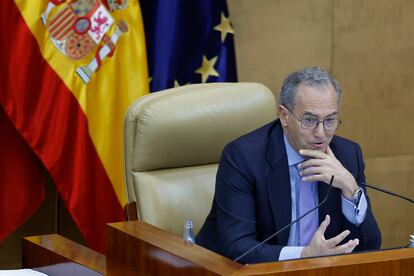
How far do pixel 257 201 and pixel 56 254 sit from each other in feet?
2.22

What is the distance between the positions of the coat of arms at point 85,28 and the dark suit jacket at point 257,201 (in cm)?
117

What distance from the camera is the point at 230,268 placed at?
1790mm

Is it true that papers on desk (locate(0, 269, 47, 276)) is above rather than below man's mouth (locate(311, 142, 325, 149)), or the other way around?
below

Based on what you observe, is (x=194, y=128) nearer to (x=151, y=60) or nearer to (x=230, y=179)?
(x=230, y=179)

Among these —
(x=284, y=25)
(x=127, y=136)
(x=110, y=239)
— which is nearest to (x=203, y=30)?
(x=284, y=25)

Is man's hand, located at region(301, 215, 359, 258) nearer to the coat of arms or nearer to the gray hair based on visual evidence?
the gray hair

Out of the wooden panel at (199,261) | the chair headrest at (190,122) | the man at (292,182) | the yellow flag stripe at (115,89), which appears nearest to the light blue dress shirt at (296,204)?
the man at (292,182)

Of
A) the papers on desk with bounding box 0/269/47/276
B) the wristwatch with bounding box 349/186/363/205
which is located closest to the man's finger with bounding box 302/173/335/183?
the wristwatch with bounding box 349/186/363/205

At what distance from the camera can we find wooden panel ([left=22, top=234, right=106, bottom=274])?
235 cm

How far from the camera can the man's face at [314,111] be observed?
8.88 feet

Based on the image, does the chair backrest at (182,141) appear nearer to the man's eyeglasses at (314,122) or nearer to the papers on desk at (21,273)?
the man's eyeglasses at (314,122)

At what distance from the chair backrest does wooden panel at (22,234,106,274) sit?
0.43 m

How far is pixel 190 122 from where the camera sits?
9.53 ft

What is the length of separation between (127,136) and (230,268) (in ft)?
3.83
